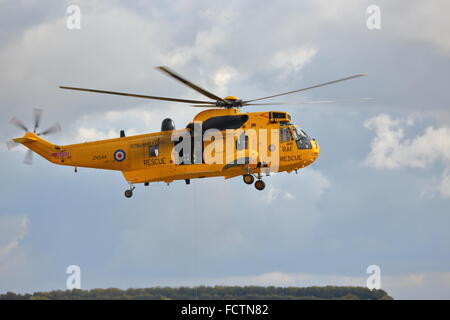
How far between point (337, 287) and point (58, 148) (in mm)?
22955

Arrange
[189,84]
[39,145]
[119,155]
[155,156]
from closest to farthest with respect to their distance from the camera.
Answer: [189,84] < [155,156] < [119,155] < [39,145]

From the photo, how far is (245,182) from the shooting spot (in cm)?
4325

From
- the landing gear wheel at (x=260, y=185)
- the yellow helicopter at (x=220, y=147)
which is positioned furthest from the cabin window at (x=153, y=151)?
the landing gear wheel at (x=260, y=185)

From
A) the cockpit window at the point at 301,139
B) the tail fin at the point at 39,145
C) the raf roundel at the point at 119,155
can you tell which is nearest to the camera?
the cockpit window at the point at 301,139

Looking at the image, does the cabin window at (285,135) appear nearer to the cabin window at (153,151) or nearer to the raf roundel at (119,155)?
the cabin window at (153,151)

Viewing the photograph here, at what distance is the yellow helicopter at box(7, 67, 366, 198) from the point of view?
141 ft

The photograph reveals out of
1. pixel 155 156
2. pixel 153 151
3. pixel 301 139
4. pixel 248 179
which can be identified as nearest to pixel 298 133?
pixel 301 139

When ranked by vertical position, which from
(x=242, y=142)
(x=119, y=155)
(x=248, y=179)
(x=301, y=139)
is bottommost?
(x=248, y=179)

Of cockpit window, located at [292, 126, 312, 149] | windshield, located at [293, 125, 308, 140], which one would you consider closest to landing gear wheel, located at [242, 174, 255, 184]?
cockpit window, located at [292, 126, 312, 149]

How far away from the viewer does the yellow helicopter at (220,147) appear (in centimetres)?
4288

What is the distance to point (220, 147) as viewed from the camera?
43125mm

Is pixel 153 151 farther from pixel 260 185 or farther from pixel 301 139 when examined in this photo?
pixel 301 139
